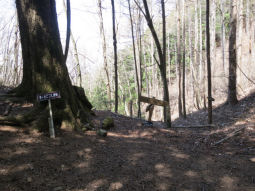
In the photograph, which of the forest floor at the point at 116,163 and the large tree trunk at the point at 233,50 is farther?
the large tree trunk at the point at 233,50

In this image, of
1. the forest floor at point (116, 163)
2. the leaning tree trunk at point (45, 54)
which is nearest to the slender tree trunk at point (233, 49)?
the forest floor at point (116, 163)

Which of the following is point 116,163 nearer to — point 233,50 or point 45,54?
point 45,54

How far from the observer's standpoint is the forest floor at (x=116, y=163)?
3193 mm

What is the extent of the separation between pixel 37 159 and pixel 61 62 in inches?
110

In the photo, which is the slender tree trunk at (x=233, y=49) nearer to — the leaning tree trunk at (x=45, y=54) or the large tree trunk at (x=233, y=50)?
the large tree trunk at (x=233, y=50)

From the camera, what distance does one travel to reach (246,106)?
1057 centimetres

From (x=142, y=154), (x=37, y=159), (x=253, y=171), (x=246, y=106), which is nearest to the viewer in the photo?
(x=37, y=159)

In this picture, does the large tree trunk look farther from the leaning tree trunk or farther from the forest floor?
the leaning tree trunk

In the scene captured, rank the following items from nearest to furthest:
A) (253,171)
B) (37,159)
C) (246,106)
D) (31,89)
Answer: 1. (37,159)
2. (253,171)
3. (31,89)
4. (246,106)

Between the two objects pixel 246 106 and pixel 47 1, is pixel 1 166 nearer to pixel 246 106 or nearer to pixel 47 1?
pixel 47 1

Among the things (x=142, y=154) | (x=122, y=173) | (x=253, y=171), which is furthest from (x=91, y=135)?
(x=253, y=171)

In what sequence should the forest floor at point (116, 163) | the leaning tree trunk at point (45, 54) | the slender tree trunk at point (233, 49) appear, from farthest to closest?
1. the slender tree trunk at point (233, 49)
2. the leaning tree trunk at point (45, 54)
3. the forest floor at point (116, 163)

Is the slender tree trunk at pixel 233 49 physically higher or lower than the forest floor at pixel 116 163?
higher

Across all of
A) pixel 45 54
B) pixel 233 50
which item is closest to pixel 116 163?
pixel 45 54
